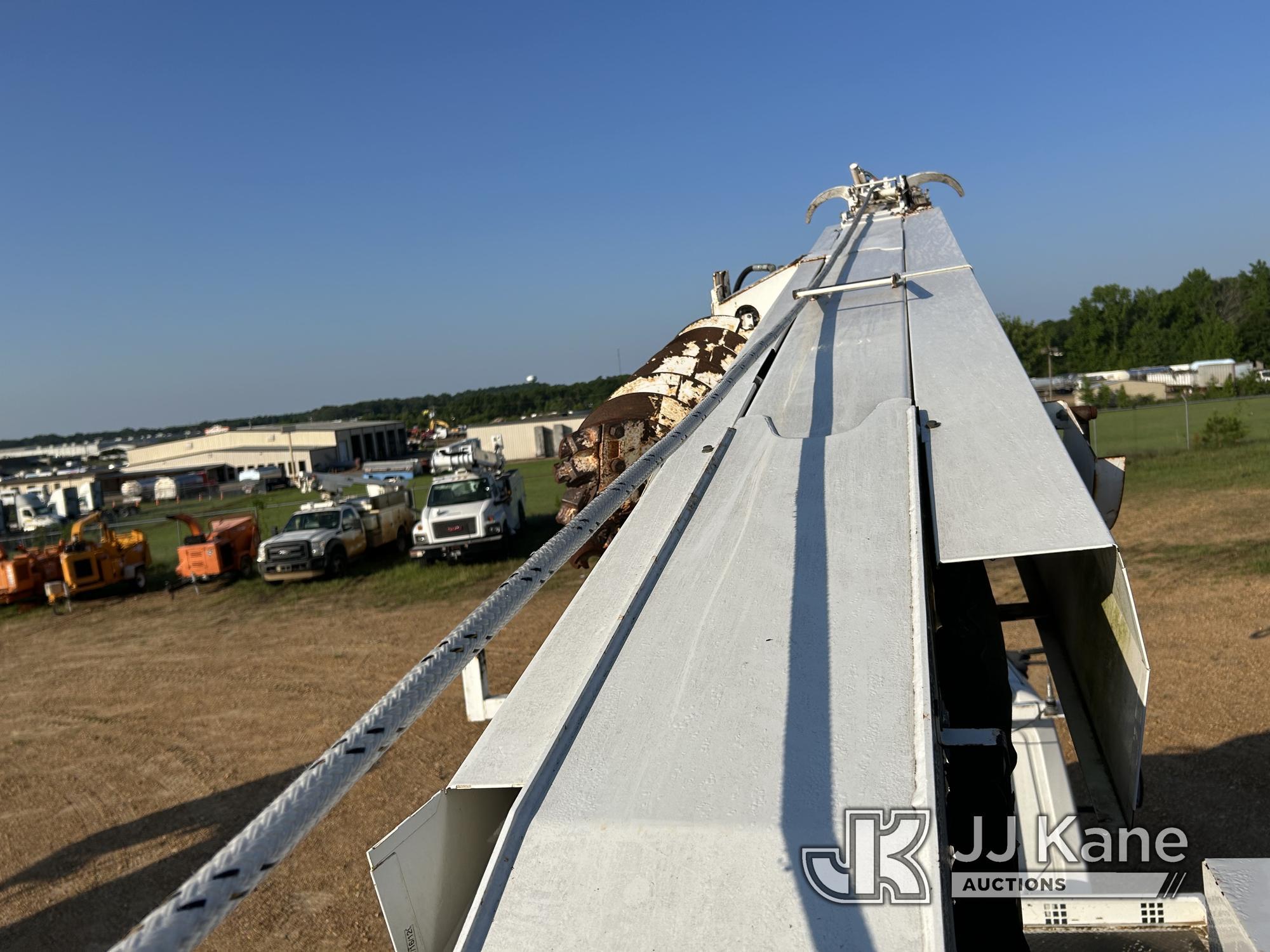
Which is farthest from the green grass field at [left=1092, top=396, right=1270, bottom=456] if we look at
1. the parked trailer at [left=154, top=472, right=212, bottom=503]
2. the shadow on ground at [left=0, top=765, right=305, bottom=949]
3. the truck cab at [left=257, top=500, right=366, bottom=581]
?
the parked trailer at [left=154, top=472, right=212, bottom=503]

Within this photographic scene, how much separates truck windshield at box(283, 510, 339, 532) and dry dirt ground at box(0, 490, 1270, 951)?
10.3ft

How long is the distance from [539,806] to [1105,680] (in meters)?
1.54

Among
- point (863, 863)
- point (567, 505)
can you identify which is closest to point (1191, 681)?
point (567, 505)

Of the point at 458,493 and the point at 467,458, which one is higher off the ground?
the point at 467,458

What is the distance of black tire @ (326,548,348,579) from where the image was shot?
1836 centimetres

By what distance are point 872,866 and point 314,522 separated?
19.6 meters

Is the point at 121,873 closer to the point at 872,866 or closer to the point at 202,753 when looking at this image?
the point at 202,753

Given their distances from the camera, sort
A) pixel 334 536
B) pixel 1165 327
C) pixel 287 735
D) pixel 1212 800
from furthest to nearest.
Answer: pixel 1165 327 → pixel 334 536 → pixel 287 735 → pixel 1212 800

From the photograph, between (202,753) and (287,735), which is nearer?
(202,753)

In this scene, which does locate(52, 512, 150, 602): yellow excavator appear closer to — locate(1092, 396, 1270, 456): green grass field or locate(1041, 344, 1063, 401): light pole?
locate(1041, 344, 1063, 401): light pole

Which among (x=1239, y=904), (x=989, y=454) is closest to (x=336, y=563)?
(x=989, y=454)

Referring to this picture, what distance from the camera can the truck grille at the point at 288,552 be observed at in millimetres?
17891

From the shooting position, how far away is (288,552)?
17.9 m

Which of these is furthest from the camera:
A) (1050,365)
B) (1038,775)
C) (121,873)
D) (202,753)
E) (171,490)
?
(171,490)
